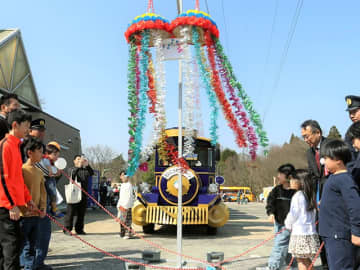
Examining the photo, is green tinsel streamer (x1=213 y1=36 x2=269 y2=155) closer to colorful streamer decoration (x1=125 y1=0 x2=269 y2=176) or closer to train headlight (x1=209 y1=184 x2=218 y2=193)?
colorful streamer decoration (x1=125 y1=0 x2=269 y2=176)

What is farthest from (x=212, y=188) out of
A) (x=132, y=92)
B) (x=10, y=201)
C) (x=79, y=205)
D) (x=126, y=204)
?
(x=10, y=201)

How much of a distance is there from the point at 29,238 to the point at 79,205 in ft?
13.7

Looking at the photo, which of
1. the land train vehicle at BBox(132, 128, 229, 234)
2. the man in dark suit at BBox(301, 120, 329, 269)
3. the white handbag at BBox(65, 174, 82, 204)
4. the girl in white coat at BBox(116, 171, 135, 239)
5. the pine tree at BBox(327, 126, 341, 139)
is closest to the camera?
the man in dark suit at BBox(301, 120, 329, 269)

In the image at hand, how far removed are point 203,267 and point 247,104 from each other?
7.92ft

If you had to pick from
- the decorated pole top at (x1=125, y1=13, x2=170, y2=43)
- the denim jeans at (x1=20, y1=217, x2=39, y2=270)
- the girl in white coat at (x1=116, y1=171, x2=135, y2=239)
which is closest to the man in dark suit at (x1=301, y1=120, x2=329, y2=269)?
the decorated pole top at (x1=125, y1=13, x2=170, y2=43)

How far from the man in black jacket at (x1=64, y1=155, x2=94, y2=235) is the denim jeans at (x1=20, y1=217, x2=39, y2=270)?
4057mm

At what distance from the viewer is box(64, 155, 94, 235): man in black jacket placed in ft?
26.7

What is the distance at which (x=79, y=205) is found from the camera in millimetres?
8180

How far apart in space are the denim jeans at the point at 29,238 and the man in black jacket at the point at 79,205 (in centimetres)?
406

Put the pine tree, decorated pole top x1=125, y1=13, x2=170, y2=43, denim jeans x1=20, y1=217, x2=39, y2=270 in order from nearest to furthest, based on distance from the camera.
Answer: denim jeans x1=20, y1=217, x2=39, y2=270 < decorated pole top x1=125, y1=13, x2=170, y2=43 < the pine tree

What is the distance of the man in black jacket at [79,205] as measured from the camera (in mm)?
8141

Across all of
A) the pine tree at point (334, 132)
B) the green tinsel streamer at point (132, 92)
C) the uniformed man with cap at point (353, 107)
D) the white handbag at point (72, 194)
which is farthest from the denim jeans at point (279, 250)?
the pine tree at point (334, 132)

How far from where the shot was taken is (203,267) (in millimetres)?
4656

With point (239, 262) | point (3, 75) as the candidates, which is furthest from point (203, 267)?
point (3, 75)
